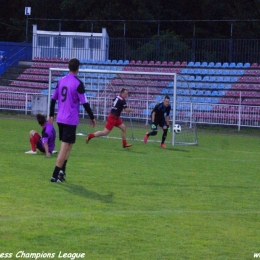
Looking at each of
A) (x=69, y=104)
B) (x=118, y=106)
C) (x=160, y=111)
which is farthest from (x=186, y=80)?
(x=69, y=104)

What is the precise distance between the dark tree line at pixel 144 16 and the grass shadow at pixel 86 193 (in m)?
34.0

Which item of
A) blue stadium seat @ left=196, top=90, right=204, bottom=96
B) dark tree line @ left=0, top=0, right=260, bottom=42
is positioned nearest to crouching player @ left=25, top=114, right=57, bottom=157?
blue stadium seat @ left=196, top=90, right=204, bottom=96

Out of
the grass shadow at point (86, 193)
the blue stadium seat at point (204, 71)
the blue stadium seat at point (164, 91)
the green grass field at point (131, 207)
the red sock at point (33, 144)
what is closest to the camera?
the green grass field at point (131, 207)

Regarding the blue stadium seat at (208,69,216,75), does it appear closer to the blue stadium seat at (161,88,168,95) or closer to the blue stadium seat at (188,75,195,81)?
the blue stadium seat at (188,75,195,81)

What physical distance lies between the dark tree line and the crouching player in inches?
1160

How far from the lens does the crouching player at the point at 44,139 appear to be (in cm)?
1494

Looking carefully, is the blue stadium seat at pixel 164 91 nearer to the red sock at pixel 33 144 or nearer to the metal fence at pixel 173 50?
the metal fence at pixel 173 50

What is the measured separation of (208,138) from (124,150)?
723cm

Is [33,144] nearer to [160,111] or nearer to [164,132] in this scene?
[164,132]

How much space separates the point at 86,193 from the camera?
34.3 feet

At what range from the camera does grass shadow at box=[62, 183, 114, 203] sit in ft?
32.9

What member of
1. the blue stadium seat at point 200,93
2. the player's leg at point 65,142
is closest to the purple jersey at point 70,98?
the player's leg at point 65,142

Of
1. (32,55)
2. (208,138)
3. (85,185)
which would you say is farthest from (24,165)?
(32,55)

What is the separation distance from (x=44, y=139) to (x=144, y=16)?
33632mm
